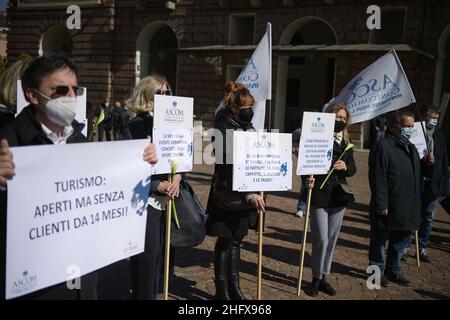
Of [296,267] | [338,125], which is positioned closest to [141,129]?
[338,125]

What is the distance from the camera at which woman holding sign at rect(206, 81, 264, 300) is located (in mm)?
3674

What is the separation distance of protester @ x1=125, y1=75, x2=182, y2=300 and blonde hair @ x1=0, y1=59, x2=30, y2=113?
0.73 m

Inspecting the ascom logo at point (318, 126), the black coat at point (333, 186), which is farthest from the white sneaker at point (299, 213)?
the ascom logo at point (318, 126)

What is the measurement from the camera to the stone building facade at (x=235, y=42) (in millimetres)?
16688

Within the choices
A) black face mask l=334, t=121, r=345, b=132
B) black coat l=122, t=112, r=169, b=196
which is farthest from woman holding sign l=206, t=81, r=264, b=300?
black face mask l=334, t=121, r=345, b=132

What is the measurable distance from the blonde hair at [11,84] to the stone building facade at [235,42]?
1447cm

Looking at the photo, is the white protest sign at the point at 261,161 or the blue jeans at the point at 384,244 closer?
the white protest sign at the point at 261,161

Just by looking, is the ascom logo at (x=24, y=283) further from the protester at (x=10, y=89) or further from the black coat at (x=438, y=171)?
the black coat at (x=438, y=171)

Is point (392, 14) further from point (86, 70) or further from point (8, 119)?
point (8, 119)

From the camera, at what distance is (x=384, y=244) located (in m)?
4.71

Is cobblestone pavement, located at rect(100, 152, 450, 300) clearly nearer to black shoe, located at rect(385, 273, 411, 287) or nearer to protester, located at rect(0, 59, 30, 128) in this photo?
black shoe, located at rect(385, 273, 411, 287)

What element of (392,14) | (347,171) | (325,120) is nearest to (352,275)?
(347,171)

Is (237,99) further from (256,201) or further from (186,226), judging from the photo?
(186,226)

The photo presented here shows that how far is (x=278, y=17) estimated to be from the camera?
63.9ft
